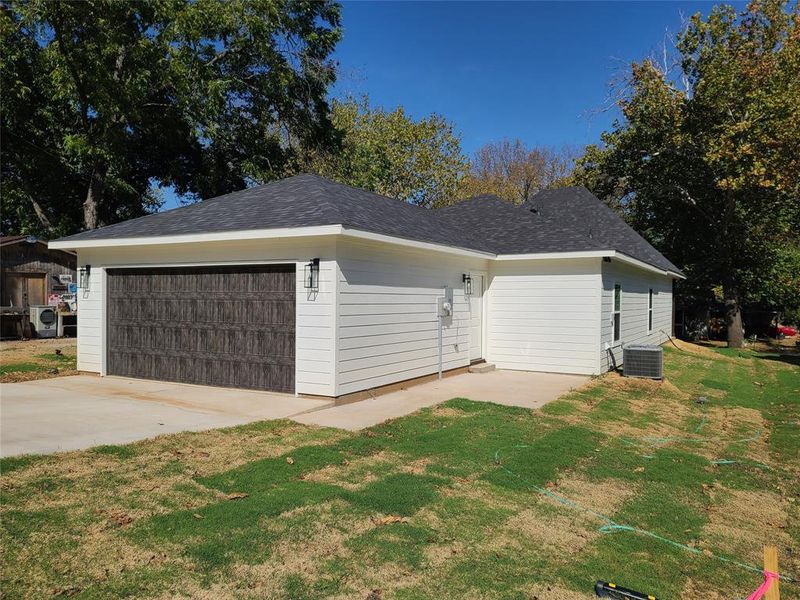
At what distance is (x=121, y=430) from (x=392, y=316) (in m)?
4.57

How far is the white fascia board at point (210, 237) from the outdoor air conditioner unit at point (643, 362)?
24.2 feet

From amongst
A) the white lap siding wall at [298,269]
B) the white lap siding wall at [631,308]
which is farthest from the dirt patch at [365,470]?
the white lap siding wall at [631,308]

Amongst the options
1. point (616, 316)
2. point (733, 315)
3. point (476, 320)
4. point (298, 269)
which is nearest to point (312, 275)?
point (298, 269)

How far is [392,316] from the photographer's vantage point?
9.49 metres

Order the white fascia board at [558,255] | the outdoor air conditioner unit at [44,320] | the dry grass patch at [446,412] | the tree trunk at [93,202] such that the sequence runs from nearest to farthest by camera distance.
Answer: the dry grass patch at [446,412] → the white fascia board at [558,255] → the tree trunk at [93,202] → the outdoor air conditioner unit at [44,320]

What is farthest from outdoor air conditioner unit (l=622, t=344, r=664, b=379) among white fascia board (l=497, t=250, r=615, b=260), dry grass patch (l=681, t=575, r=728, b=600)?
dry grass patch (l=681, t=575, r=728, b=600)

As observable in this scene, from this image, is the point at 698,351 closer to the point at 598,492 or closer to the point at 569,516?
the point at 598,492

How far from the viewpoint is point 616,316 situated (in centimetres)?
1339

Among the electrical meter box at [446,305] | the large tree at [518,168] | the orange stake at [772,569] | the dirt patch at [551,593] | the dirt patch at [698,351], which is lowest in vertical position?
the dirt patch at [698,351]

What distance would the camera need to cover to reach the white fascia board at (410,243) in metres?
8.01

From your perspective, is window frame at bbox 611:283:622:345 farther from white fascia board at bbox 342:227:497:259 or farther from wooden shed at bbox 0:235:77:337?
wooden shed at bbox 0:235:77:337

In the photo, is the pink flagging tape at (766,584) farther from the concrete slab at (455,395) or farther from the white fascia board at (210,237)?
the white fascia board at (210,237)

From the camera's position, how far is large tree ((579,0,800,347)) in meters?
18.3

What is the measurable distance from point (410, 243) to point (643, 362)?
5.93 m
